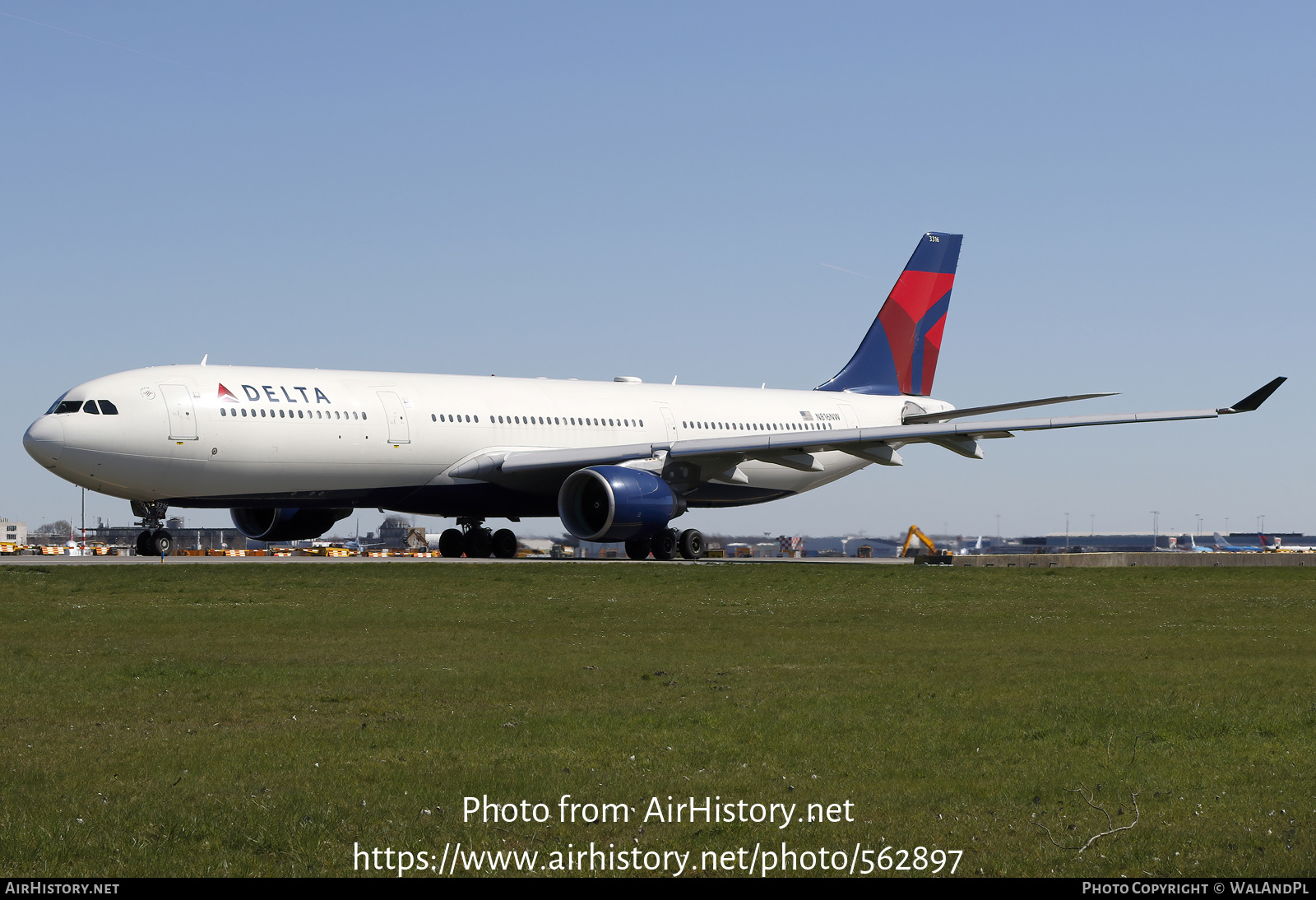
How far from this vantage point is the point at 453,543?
3991cm

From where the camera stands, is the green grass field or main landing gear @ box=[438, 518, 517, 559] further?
main landing gear @ box=[438, 518, 517, 559]

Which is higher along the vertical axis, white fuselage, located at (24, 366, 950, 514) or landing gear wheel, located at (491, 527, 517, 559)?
white fuselage, located at (24, 366, 950, 514)

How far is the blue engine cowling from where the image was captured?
1359 inches

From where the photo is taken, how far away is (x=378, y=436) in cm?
3394

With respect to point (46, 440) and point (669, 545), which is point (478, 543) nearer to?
point (669, 545)

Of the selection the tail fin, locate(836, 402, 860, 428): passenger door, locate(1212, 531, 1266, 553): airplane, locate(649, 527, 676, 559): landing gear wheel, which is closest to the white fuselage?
locate(649, 527, 676, 559): landing gear wheel

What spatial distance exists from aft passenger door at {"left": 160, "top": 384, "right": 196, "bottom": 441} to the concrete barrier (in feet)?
71.8

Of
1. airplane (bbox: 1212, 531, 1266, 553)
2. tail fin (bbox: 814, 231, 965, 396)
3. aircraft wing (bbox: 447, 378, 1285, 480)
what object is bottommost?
airplane (bbox: 1212, 531, 1266, 553)

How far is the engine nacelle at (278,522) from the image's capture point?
3797 cm

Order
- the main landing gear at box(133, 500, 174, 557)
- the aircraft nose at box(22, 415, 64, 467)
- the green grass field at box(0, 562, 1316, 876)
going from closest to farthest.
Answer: the green grass field at box(0, 562, 1316, 876) → the aircraft nose at box(22, 415, 64, 467) → the main landing gear at box(133, 500, 174, 557)

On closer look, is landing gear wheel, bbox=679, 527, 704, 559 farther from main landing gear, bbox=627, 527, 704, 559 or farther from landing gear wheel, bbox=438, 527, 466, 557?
landing gear wheel, bbox=438, 527, 466, 557

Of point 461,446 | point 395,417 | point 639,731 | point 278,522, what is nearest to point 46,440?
point 395,417

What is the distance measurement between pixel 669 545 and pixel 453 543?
6372 mm

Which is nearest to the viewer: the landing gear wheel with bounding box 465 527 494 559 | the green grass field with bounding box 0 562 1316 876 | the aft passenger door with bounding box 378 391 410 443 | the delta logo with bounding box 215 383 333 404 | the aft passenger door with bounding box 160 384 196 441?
the green grass field with bounding box 0 562 1316 876
